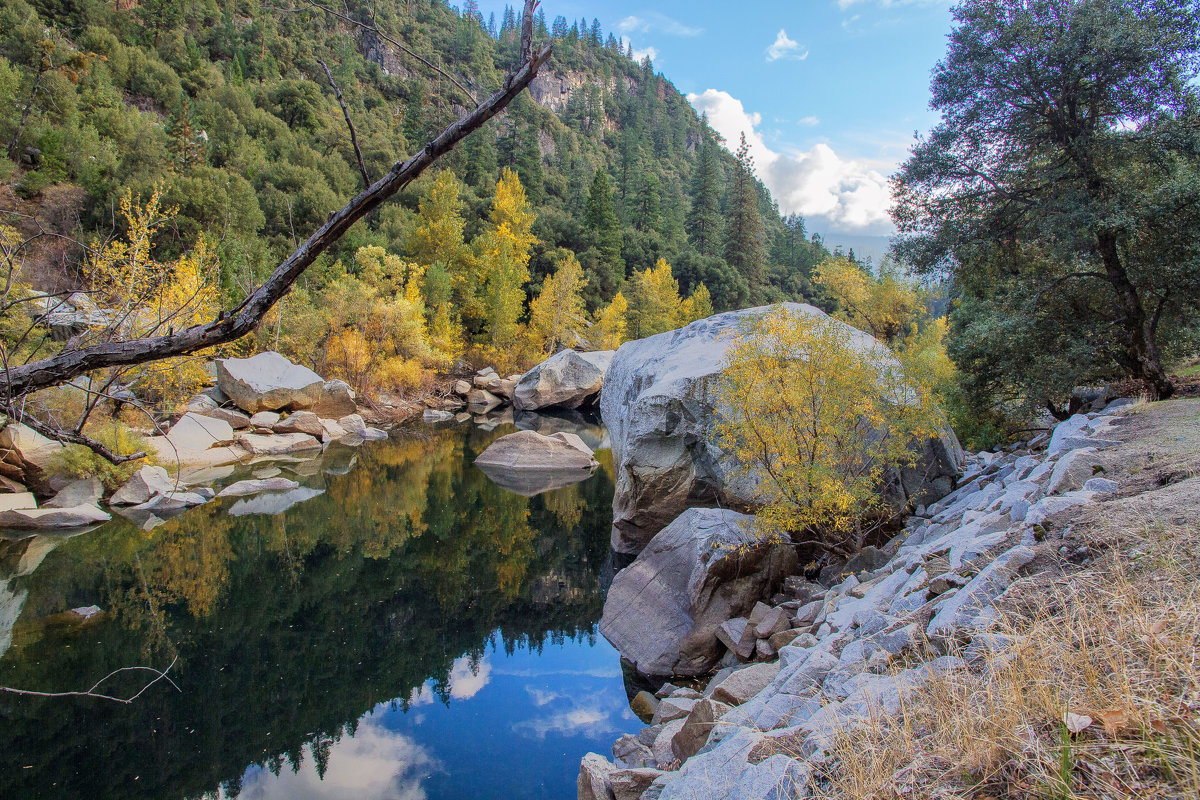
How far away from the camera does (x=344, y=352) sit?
1147 inches

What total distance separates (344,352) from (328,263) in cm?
1119

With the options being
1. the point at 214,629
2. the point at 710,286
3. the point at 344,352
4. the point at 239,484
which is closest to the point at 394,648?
the point at 214,629

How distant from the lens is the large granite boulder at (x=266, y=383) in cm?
2178

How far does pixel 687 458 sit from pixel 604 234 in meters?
41.0

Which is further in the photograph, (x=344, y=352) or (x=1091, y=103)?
(x=344, y=352)

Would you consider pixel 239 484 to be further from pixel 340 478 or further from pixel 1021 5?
pixel 1021 5

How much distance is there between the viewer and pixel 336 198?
1581 inches

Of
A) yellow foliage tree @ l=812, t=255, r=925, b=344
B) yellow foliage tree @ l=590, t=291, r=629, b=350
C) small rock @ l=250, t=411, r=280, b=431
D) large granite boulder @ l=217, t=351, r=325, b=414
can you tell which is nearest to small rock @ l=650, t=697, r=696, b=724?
small rock @ l=250, t=411, r=280, b=431

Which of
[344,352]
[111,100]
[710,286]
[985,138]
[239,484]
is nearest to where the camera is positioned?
[985,138]

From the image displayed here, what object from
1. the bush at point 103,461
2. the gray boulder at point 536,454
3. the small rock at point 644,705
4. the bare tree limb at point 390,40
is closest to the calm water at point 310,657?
the small rock at point 644,705

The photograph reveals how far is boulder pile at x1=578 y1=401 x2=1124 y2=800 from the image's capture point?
3348 mm

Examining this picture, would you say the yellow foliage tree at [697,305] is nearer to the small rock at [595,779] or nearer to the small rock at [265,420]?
the small rock at [265,420]

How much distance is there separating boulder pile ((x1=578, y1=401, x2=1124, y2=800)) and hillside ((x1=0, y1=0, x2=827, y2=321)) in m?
12.6

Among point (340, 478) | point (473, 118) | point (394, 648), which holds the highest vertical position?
point (473, 118)
